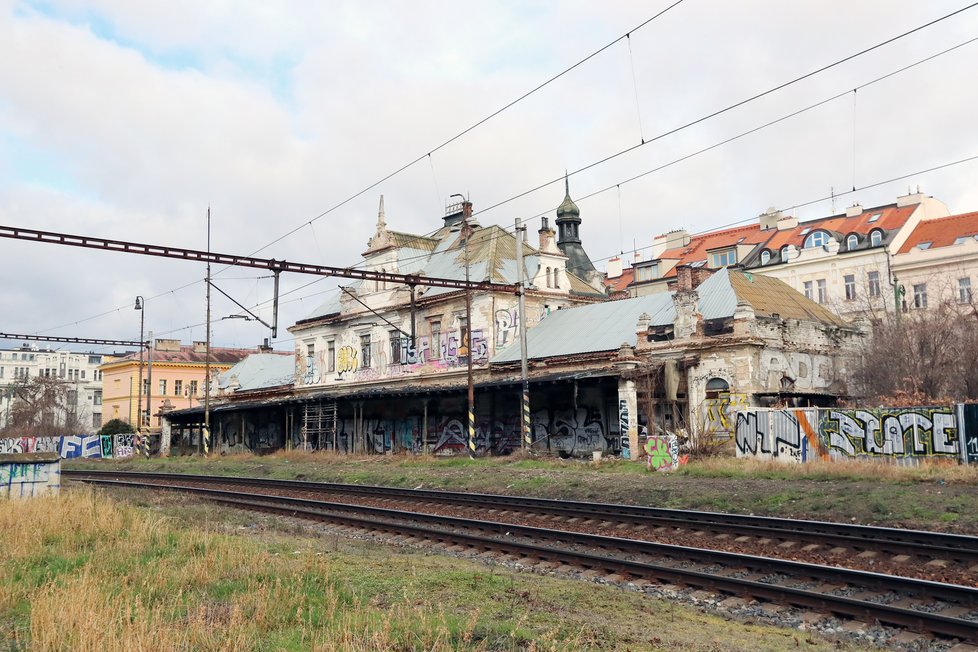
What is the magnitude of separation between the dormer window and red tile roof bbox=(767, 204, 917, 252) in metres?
2.73

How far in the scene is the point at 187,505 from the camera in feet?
72.2

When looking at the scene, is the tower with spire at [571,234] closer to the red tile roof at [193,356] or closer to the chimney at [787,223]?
the chimney at [787,223]

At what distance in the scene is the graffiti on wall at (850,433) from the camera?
23469 mm

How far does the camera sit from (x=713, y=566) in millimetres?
11867

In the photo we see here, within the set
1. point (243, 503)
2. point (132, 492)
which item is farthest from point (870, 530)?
point (132, 492)

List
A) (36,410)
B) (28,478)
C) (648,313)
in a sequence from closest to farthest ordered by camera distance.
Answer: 1. (28,478)
2. (648,313)
3. (36,410)

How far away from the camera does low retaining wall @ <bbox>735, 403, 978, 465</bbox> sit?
75.4ft

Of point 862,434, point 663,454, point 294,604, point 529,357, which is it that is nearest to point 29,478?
point 294,604

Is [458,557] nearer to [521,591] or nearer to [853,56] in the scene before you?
[521,591]

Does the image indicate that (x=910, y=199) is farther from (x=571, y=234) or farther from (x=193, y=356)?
(x=193, y=356)

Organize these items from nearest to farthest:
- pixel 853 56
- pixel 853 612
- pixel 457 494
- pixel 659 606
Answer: pixel 853 612
pixel 659 606
pixel 853 56
pixel 457 494

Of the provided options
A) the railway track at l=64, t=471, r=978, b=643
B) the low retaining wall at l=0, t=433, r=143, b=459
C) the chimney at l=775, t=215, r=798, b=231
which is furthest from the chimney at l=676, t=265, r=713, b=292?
the low retaining wall at l=0, t=433, r=143, b=459

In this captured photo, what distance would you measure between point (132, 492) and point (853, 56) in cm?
2295

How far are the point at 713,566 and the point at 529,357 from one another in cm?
2791
